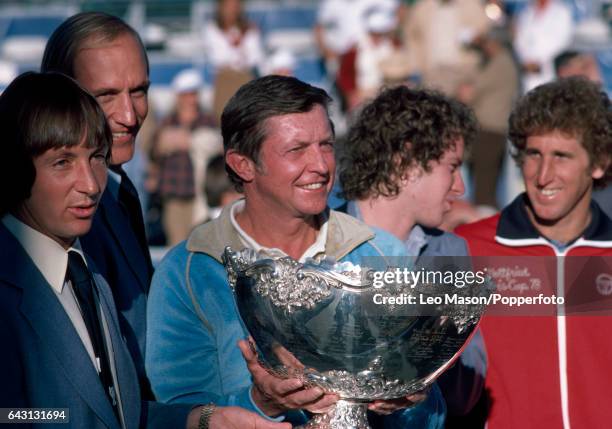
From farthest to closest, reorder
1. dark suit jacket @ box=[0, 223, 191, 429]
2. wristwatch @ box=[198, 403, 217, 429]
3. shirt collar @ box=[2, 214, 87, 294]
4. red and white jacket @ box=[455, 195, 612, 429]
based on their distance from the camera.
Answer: red and white jacket @ box=[455, 195, 612, 429], wristwatch @ box=[198, 403, 217, 429], shirt collar @ box=[2, 214, 87, 294], dark suit jacket @ box=[0, 223, 191, 429]

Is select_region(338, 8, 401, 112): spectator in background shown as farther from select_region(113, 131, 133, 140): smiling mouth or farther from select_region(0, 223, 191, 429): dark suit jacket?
select_region(0, 223, 191, 429): dark suit jacket

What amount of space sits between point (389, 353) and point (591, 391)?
1083mm

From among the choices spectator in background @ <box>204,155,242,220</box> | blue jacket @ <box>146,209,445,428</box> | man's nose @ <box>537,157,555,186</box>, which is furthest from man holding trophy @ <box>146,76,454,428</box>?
spectator in background @ <box>204,155,242,220</box>

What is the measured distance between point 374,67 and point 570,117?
18.8ft

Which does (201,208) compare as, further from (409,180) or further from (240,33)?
(409,180)

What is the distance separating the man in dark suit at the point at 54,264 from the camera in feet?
7.16

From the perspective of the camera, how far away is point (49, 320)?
87.3 inches

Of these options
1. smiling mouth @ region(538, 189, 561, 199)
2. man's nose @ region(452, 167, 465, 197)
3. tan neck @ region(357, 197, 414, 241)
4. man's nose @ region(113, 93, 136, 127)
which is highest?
man's nose @ region(113, 93, 136, 127)

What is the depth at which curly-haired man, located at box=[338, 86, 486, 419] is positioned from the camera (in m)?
3.40

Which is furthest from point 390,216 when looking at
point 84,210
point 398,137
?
point 84,210

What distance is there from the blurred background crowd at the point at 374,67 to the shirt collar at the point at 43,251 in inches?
214

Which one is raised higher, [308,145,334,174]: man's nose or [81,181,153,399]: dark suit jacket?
[308,145,334,174]: man's nose

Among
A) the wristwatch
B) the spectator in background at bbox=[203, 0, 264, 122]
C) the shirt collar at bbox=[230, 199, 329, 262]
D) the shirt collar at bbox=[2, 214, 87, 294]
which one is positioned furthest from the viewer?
the spectator in background at bbox=[203, 0, 264, 122]

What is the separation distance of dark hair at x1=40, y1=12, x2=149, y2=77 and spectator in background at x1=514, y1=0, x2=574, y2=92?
249 inches
